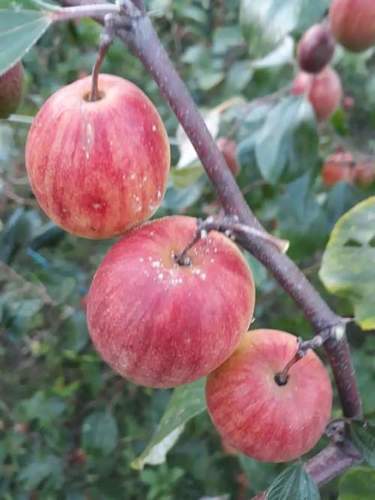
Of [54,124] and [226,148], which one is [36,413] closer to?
[226,148]

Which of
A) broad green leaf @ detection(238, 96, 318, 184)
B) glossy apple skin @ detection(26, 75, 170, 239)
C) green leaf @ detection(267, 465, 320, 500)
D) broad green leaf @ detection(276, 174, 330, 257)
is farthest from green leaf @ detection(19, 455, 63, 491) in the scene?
glossy apple skin @ detection(26, 75, 170, 239)

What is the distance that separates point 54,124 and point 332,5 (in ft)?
2.07

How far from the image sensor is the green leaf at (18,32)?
0.52 m

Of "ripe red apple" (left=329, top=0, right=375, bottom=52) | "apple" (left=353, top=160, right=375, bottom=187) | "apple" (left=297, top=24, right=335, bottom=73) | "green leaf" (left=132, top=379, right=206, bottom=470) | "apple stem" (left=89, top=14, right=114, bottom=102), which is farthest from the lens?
"apple" (left=353, top=160, right=375, bottom=187)

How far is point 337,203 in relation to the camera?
4.08 ft

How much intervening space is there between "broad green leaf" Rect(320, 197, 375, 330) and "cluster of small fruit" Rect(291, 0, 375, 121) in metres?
0.41

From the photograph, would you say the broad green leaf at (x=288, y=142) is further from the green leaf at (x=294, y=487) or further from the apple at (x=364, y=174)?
the green leaf at (x=294, y=487)

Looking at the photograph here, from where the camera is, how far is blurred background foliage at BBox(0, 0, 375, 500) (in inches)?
42.8

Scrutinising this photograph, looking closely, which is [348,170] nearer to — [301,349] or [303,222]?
[303,222]

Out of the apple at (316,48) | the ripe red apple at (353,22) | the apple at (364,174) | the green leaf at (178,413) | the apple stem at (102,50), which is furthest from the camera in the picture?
the apple at (364,174)

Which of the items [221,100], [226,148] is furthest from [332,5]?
[221,100]

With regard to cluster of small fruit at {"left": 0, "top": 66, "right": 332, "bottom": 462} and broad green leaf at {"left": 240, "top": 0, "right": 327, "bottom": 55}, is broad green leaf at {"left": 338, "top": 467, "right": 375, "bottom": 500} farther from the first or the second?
broad green leaf at {"left": 240, "top": 0, "right": 327, "bottom": 55}

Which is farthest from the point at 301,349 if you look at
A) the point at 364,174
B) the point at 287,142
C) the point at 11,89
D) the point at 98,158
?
the point at 364,174

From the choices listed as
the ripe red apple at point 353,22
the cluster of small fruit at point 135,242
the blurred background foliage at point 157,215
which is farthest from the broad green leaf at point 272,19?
the cluster of small fruit at point 135,242
